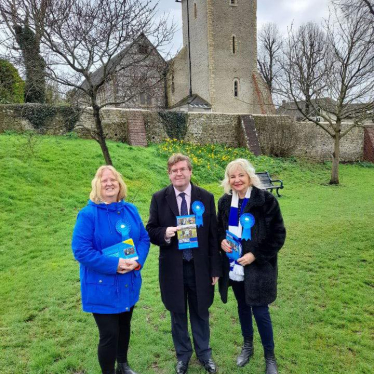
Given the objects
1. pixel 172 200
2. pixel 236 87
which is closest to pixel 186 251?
pixel 172 200

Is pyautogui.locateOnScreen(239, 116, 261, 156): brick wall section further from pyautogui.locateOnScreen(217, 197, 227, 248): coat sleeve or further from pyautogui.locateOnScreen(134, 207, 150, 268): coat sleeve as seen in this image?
pyautogui.locateOnScreen(134, 207, 150, 268): coat sleeve

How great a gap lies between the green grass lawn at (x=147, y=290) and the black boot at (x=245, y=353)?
59 mm

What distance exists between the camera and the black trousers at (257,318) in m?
2.60

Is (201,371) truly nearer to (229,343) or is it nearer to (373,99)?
(229,343)

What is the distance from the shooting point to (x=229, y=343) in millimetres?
3082

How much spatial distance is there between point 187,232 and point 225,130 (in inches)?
640

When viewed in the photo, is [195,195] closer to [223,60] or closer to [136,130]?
[136,130]

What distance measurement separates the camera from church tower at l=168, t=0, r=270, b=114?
2475 cm

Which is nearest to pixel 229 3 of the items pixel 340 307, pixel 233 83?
pixel 233 83

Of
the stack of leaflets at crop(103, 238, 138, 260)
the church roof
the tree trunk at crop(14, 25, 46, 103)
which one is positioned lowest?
the stack of leaflets at crop(103, 238, 138, 260)

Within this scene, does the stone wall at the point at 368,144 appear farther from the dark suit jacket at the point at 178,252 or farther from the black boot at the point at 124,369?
the black boot at the point at 124,369

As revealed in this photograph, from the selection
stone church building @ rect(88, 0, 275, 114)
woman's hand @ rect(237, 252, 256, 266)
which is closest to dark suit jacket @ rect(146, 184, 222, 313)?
woman's hand @ rect(237, 252, 256, 266)

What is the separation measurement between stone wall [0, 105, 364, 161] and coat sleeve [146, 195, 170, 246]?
39.3 ft

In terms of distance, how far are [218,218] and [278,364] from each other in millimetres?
1438
